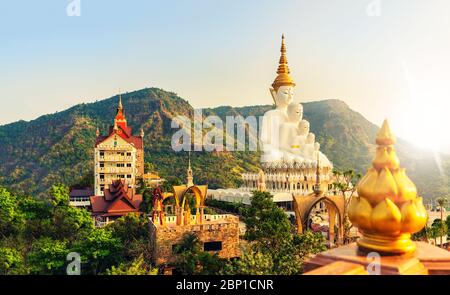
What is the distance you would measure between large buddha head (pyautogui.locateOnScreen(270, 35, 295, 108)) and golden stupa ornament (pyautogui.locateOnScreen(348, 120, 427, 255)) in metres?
39.2

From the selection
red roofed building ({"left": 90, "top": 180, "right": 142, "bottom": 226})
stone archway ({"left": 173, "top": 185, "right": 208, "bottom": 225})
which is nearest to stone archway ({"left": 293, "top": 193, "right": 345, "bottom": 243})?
stone archway ({"left": 173, "top": 185, "right": 208, "bottom": 225})

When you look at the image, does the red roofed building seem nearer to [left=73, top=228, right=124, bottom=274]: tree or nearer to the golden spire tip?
[left=73, top=228, right=124, bottom=274]: tree

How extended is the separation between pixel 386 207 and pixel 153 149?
66149mm

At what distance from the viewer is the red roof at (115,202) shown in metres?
27.5

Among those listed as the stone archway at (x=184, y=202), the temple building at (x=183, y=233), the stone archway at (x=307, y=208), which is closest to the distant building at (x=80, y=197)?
the stone archway at (x=184, y=202)

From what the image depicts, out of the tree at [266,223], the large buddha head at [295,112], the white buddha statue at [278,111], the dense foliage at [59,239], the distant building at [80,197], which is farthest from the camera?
the large buddha head at [295,112]

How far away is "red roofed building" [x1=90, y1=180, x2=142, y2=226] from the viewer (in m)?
27.3

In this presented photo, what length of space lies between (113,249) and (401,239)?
1490cm

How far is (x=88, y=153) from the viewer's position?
64938 millimetres

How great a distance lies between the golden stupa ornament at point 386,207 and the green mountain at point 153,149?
116ft

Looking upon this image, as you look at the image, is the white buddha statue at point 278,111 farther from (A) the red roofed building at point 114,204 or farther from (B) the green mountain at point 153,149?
(A) the red roofed building at point 114,204
